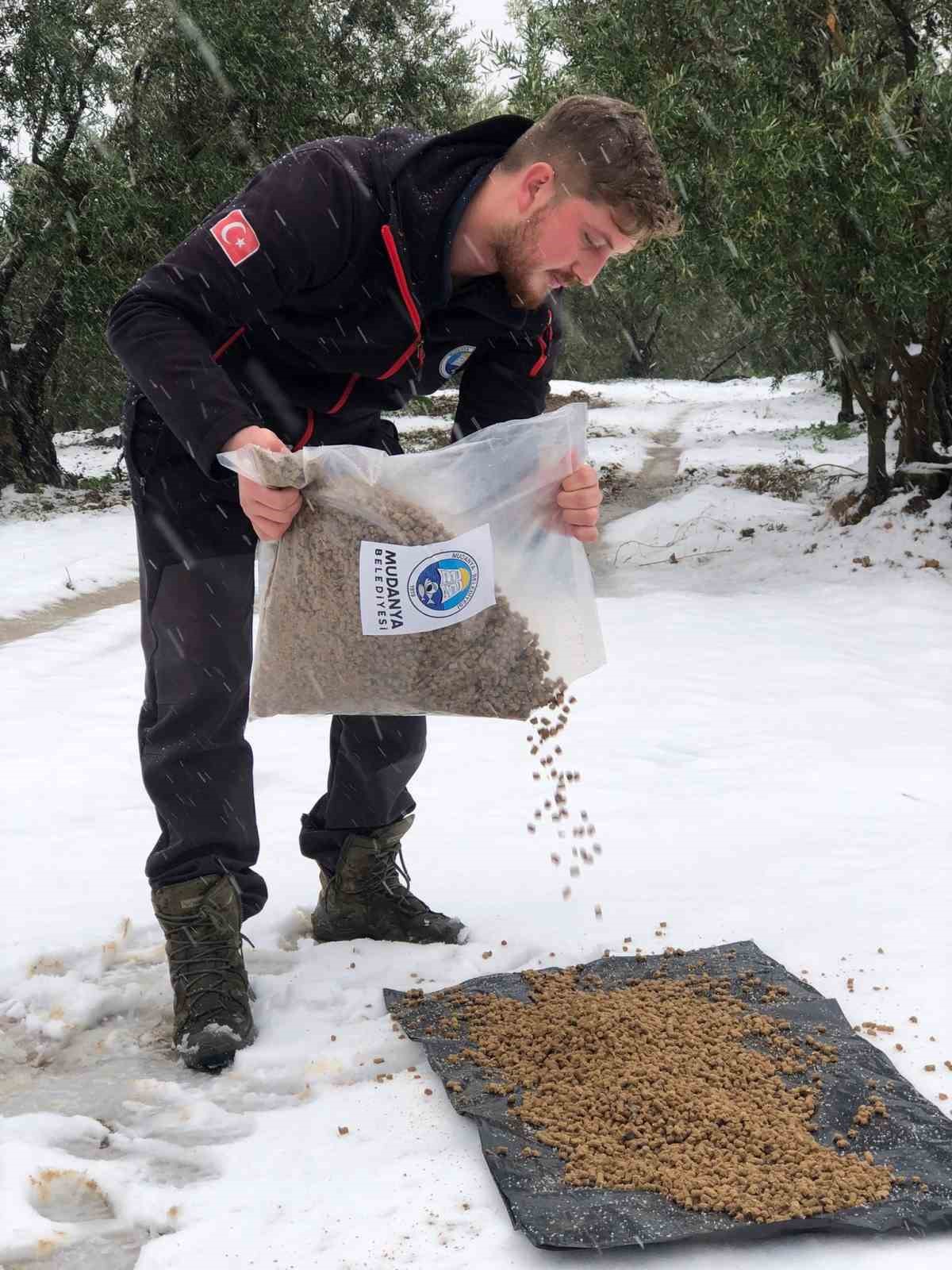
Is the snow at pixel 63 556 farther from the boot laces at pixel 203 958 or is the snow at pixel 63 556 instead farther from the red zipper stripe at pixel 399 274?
the red zipper stripe at pixel 399 274

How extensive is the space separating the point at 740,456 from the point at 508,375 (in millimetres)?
12665

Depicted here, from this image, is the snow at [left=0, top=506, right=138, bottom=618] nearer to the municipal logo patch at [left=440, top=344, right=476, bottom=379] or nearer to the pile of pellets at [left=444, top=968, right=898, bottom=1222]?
the municipal logo patch at [left=440, top=344, right=476, bottom=379]

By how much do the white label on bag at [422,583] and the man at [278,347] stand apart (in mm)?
231

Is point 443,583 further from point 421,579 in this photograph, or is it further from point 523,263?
point 523,263

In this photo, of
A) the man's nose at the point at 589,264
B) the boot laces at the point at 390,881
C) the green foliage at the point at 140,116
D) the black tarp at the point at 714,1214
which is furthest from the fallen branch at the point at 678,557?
the man's nose at the point at 589,264

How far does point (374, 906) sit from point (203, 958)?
599 millimetres

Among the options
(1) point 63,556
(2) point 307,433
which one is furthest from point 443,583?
(1) point 63,556

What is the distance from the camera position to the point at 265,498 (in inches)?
87.6

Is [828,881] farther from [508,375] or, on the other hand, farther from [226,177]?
[226,177]

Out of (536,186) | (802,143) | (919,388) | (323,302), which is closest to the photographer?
(536,186)

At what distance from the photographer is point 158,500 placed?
2.54 m

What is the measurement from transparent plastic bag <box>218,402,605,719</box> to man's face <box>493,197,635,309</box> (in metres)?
0.29

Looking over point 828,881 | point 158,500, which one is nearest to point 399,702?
point 158,500

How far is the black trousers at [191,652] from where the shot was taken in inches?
100
